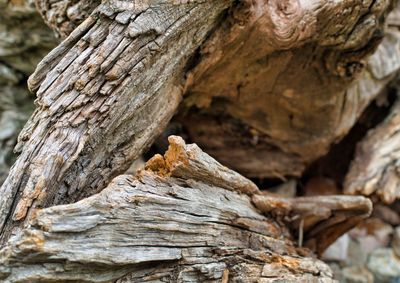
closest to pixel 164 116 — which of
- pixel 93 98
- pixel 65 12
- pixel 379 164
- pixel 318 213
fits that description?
pixel 93 98

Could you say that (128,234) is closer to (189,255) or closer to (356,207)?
(189,255)

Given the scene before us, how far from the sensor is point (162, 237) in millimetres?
1492

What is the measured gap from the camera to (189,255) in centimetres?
155

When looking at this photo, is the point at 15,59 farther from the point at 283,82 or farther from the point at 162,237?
the point at 162,237

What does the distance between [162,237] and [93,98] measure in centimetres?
51

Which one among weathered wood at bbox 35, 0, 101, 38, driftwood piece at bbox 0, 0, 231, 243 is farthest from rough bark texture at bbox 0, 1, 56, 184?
driftwood piece at bbox 0, 0, 231, 243

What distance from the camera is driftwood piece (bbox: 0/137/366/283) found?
4.13ft

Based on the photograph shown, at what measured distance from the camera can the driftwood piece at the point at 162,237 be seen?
4.13 ft

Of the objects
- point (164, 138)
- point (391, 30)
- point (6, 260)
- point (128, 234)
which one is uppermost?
point (391, 30)

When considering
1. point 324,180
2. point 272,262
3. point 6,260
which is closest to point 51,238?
point 6,260

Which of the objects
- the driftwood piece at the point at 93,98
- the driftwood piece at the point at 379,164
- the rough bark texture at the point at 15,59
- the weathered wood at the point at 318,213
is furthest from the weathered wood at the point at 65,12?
the driftwood piece at the point at 379,164

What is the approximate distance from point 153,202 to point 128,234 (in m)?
0.13

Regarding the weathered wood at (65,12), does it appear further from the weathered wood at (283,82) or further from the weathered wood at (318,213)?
the weathered wood at (318,213)

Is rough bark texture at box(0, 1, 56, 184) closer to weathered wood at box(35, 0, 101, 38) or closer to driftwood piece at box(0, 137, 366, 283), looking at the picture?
weathered wood at box(35, 0, 101, 38)
